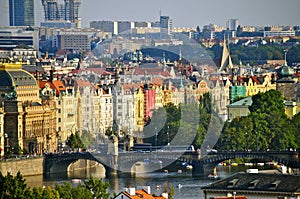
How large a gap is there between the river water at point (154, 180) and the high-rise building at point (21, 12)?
121942 mm

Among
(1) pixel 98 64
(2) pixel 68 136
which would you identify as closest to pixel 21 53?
(1) pixel 98 64

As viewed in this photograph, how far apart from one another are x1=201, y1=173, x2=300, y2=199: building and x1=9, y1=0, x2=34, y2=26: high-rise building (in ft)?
487

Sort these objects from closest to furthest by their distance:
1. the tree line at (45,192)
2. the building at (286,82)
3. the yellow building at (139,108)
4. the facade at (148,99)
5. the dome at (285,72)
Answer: the tree line at (45,192) → the yellow building at (139,108) → the facade at (148,99) → the building at (286,82) → the dome at (285,72)

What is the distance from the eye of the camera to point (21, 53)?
126062 mm

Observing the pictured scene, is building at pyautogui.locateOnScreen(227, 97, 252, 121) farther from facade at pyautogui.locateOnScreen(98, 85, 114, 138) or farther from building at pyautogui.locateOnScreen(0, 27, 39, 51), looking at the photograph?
building at pyautogui.locateOnScreen(0, 27, 39, 51)

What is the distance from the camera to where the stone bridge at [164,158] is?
2479 inches

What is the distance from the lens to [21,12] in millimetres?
188750

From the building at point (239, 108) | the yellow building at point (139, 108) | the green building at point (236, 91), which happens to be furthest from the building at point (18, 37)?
the building at point (239, 108)

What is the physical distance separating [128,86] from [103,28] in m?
96.9

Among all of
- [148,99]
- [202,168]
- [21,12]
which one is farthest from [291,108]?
[21,12]

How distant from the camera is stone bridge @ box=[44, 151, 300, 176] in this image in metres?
63.0

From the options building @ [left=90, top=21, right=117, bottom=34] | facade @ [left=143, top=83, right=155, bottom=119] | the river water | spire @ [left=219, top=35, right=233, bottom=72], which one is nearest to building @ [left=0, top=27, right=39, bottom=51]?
spire @ [left=219, top=35, right=233, bottom=72]

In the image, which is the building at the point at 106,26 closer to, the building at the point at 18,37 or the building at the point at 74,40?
the building at the point at 74,40

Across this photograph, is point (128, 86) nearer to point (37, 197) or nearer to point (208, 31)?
point (37, 197)
